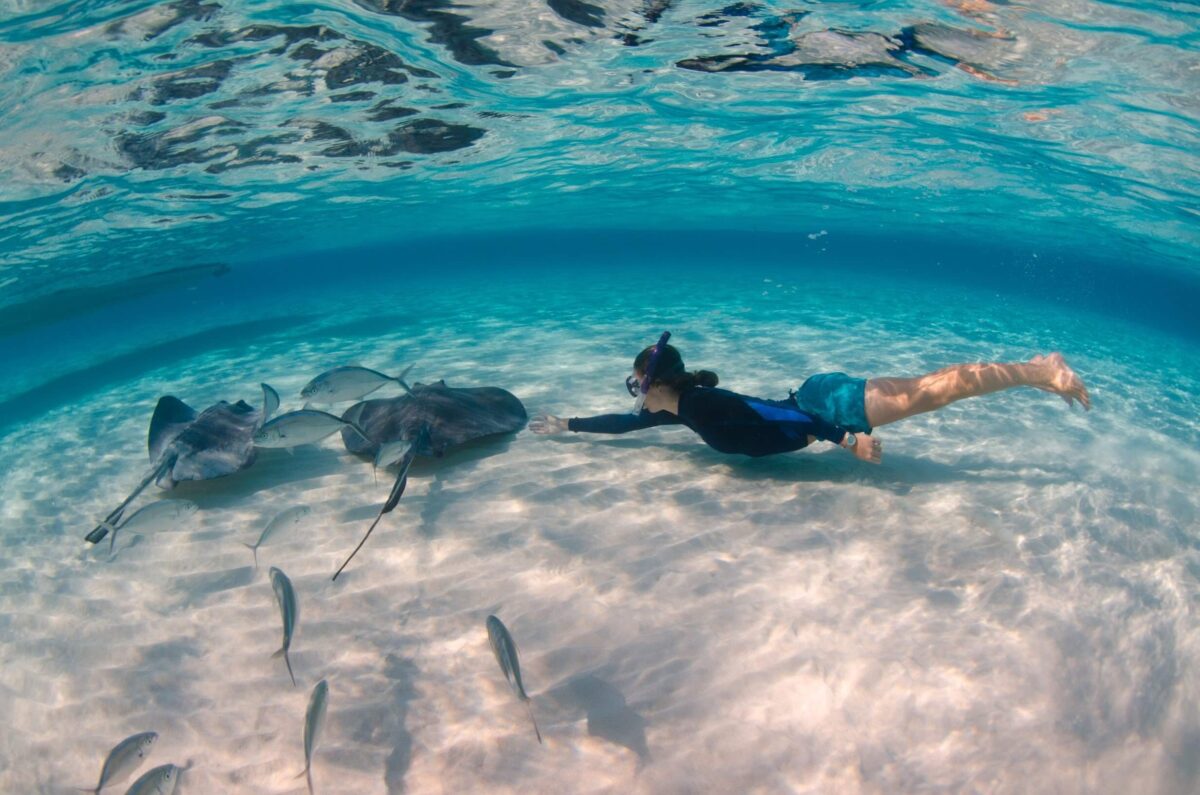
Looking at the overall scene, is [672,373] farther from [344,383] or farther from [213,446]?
[213,446]

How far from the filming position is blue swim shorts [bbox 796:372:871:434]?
604 centimetres

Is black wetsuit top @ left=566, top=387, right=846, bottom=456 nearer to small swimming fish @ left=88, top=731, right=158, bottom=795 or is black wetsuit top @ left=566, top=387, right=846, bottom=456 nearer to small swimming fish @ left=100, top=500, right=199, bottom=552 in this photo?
small swimming fish @ left=100, top=500, right=199, bottom=552

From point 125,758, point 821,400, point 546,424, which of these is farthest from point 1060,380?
point 125,758

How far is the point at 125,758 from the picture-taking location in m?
3.18

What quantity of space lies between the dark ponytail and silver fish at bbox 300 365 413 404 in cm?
238

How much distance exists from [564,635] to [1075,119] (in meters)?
18.9

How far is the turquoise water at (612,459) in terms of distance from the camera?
3557 millimetres

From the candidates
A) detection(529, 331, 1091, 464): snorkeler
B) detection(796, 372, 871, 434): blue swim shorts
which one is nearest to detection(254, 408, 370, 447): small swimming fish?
detection(529, 331, 1091, 464): snorkeler

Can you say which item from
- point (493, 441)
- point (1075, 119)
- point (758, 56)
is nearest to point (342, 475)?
point (493, 441)

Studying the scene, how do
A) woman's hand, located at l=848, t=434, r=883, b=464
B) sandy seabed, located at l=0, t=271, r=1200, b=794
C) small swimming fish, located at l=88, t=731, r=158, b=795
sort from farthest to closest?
woman's hand, located at l=848, t=434, r=883, b=464
sandy seabed, located at l=0, t=271, r=1200, b=794
small swimming fish, located at l=88, t=731, r=158, b=795

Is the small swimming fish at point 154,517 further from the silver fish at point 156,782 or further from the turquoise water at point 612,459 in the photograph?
the silver fish at point 156,782

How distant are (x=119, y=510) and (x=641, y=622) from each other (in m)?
4.87

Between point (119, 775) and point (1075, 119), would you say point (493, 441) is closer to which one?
point (119, 775)

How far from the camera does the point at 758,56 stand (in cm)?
1398
